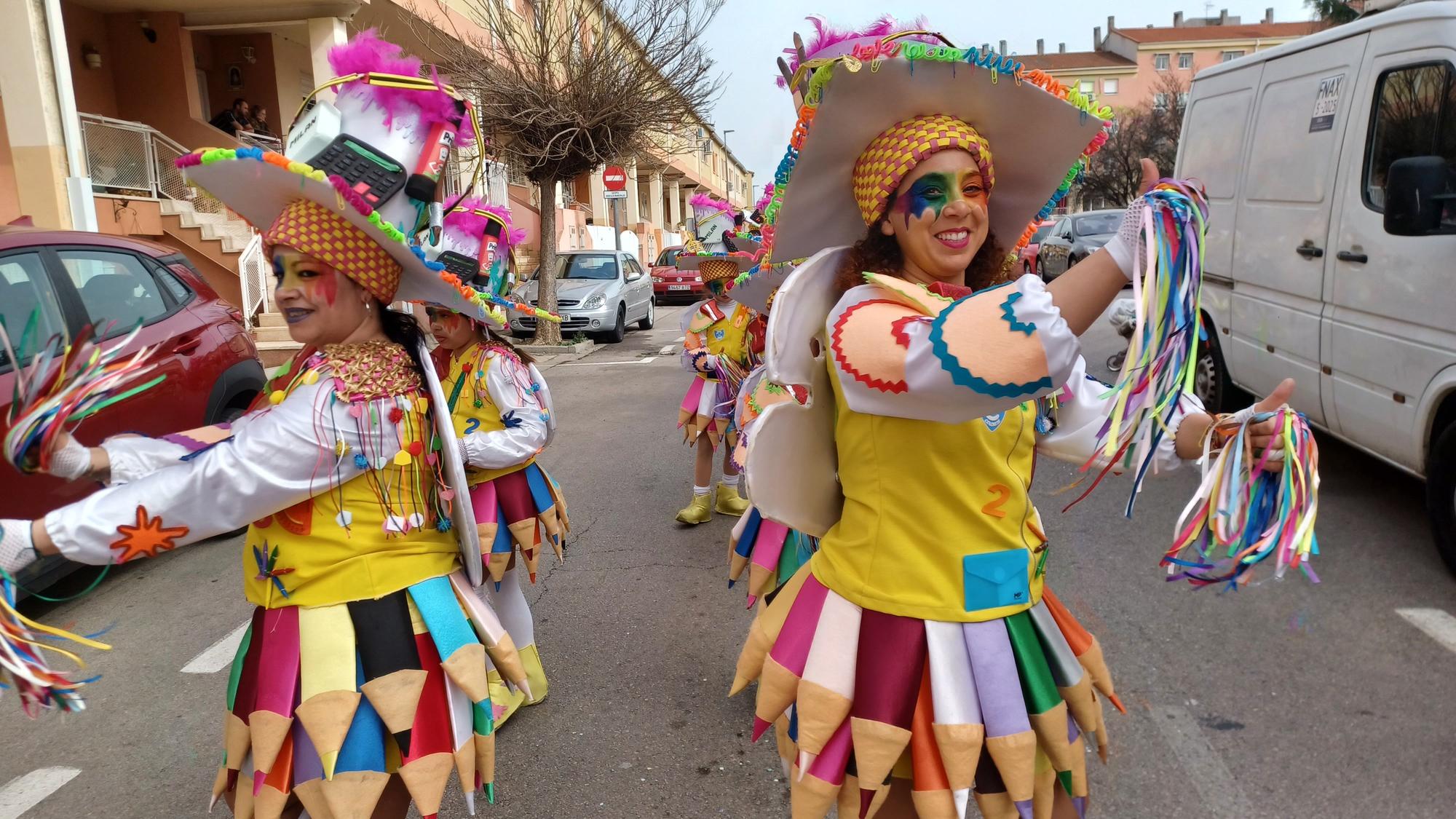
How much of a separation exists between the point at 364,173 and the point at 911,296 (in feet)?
4.13

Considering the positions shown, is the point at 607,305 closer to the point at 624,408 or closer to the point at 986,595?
the point at 624,408

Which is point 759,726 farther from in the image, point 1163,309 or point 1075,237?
point 1075,237

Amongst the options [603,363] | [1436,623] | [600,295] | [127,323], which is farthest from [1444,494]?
[600,295]

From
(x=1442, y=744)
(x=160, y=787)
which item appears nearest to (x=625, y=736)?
(x=160, y=787)

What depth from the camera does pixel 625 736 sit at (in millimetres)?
3178

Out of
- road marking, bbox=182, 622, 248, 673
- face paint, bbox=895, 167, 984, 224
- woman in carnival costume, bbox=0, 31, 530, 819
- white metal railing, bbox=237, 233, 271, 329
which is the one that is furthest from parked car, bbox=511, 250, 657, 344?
face paint, bbox=895, 167, 984, 224

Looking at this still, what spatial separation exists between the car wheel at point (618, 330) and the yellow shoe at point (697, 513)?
34.2 feet

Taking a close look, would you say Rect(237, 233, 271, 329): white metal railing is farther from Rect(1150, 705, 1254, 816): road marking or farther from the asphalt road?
Rect(1150, 705, 1254, 816): road marking

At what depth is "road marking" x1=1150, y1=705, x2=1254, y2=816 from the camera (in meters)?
2.66

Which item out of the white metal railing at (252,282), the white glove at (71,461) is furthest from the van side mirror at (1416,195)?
the white metal railing at (252,282)

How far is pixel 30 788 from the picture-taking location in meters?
2.95

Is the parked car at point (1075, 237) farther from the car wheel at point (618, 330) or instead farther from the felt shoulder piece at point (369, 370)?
the felt shoulder piece at point (369, 370)

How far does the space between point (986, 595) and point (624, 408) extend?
26.5 ft

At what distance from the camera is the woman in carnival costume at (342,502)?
173 centimetres
